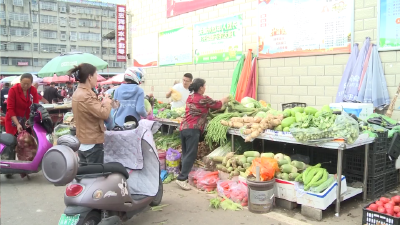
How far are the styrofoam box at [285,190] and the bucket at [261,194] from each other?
0.62 feet

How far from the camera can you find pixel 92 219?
12.0ft

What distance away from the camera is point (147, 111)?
6.31 meters

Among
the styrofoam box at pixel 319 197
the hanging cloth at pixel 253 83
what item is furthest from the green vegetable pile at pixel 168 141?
the styrofoam box at pixel 319 197

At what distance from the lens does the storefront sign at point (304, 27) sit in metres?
6.85

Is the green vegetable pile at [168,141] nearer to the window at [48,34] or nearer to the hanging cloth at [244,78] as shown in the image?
the hanging cloth at [244,78]

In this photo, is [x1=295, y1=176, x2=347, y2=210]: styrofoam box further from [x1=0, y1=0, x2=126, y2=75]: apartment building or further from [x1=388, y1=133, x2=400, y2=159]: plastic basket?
[x1=0, y1=0, x2=126, y2=75]: apartment building

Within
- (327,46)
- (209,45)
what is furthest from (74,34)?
(327,46)

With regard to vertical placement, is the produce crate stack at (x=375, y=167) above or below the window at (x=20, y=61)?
below

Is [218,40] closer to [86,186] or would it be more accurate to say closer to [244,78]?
[244,78]

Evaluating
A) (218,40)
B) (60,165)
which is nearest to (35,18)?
(218,40)

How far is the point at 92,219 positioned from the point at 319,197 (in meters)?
2.83

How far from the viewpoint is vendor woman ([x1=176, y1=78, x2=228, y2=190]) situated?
583cm

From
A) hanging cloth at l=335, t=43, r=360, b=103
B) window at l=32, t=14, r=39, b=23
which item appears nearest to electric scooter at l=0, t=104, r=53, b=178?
hanging cloth at l=335, t=43, r=360, b=103

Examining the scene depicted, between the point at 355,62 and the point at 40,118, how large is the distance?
6.23 metres
